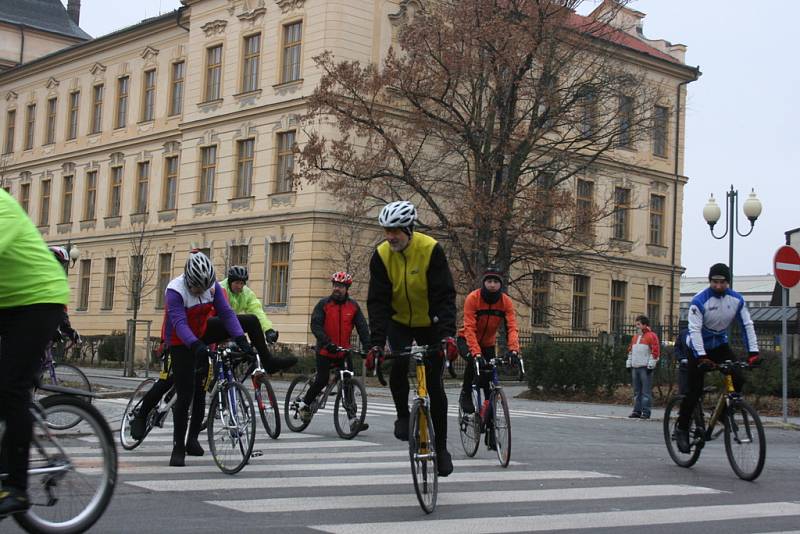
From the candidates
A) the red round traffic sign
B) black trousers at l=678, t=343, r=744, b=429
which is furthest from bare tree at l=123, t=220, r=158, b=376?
black trousers at l=678, t=343, r=744, b=429

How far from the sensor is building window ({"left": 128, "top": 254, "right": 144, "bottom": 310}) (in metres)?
46.4

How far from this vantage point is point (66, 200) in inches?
2249

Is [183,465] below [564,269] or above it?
below

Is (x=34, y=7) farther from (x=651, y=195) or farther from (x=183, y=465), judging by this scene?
(x=183, y=465)

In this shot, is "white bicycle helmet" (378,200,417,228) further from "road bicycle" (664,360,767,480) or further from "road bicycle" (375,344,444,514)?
"road bicycle" (664,360,767,480)

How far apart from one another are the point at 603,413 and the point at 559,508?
47.0 feet

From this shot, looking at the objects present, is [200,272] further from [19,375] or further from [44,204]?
[44,204]

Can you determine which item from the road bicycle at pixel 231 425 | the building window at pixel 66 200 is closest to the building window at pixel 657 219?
the building window at pixel 66 200

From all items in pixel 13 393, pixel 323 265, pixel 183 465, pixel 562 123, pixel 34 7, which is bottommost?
pixel 183 465

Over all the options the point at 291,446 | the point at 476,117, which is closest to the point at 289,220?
the point at 476,117

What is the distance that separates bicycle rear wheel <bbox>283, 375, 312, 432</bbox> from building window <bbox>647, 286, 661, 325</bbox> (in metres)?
41.3

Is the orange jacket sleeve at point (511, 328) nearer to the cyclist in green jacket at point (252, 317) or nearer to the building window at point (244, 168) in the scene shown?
the cyclist in green jacket at point (252, 317)

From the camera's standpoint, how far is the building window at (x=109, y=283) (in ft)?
175

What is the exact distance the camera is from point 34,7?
68125 millimetres
